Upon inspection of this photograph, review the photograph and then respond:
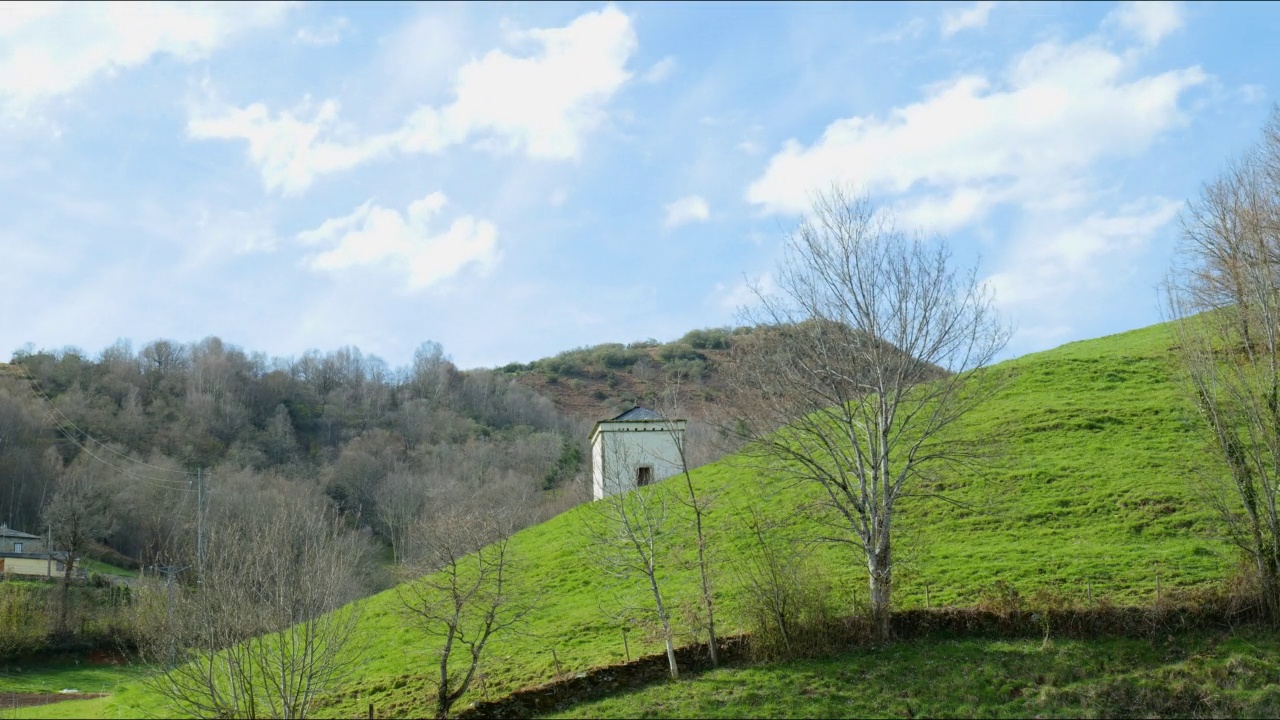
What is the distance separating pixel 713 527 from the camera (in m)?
30.7

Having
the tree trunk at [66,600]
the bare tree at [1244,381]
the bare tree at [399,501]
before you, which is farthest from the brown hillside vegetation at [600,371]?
the bare tree at [1244,381]

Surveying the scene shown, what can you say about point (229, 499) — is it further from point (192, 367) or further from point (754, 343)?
point (192, 367)

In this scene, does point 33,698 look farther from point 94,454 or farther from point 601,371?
point 601,371

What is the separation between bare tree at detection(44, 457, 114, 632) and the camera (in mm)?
54231

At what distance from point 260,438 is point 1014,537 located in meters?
82.9

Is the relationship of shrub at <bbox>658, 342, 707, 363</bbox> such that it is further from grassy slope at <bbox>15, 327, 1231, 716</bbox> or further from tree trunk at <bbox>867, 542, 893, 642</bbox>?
tree trunk at <bbox>867, 542, 893, 642</bbox>

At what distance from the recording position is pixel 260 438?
92375 millimetres

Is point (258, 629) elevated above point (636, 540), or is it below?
below

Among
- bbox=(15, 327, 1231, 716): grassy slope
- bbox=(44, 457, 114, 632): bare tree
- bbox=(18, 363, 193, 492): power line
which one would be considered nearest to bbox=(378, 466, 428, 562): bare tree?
bbox=(18, 363, 193, 492): power line

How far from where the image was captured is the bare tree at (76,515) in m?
54.2

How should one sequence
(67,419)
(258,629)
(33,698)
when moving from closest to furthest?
(258,629)
(33,698)
(67,419)

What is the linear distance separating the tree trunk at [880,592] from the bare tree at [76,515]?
47.0 m

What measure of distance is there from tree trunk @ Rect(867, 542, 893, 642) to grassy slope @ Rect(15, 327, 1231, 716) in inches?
49.8

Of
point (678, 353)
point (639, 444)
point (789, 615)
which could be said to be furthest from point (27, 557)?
point (678, 353)
